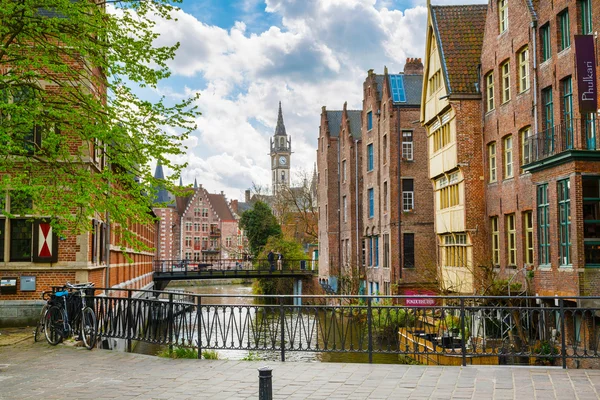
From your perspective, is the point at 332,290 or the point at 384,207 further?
the point at 332,290

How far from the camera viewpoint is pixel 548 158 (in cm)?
2003

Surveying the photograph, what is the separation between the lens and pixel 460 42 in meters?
29.9

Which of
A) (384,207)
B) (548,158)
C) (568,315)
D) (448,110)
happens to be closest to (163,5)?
(548,158)

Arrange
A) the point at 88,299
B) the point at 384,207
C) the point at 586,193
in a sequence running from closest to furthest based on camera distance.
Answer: the point at 88,299 → the point at 586,193 → the point at 384,207

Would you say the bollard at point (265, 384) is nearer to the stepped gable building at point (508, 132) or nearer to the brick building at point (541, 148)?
the brick building at point (541, 148)

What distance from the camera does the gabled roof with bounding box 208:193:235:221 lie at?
127m

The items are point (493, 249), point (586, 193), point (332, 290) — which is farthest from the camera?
point (332, 290)

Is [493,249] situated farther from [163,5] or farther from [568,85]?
[163,5]

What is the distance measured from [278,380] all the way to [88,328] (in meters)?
5.22

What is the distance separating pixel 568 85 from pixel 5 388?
708 inches

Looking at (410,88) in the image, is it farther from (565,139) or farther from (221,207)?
(221,207)

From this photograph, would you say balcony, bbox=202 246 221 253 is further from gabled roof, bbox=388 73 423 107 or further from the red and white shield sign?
the red and white shield sign

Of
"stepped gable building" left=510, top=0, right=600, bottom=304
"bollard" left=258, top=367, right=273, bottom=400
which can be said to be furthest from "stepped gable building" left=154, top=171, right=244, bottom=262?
"bollard" left=258, top=367, right=273, bottom=400

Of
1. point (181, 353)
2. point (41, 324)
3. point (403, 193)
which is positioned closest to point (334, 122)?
point (403, 193)
